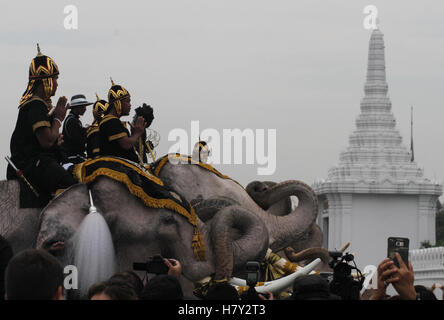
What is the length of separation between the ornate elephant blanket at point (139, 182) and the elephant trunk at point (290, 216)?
7.62 feet

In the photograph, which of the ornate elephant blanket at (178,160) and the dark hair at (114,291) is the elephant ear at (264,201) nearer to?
the ornate elephant blanket at (178,160)

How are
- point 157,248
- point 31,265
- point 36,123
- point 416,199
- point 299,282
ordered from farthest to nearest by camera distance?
point 416,199
point 157,248
point 36,123
point 299,282
point 31,265

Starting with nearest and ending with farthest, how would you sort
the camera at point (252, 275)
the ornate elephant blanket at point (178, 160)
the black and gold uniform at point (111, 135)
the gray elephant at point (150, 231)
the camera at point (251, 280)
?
the camera at point (251, 280)
the camera at point (252, 275)
the gray elephant at point (150, 231)
the black and gold uniform at point (111, 135)
the ornate elephant blanket at point (178, 160)

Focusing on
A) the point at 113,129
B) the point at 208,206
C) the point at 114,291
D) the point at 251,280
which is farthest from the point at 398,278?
the point at 208,206

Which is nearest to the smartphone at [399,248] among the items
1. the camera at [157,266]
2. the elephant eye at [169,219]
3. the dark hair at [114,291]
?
the dark hair at [114,291]

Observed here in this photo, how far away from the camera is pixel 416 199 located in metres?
65.0

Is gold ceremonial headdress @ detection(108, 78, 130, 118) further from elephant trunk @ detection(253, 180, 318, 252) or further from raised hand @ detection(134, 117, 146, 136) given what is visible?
elephant trunk @ detection(253, 180, 318, 252)

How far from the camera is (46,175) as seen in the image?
9711mm

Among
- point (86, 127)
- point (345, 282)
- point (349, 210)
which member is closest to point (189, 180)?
point (86, 127)

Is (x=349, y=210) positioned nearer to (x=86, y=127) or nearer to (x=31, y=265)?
(x=86, y=127)

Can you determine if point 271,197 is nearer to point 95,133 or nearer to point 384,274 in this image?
point 95,133

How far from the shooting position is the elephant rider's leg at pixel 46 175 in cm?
970

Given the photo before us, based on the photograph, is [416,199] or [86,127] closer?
[86,127]

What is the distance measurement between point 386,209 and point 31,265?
6144cm
